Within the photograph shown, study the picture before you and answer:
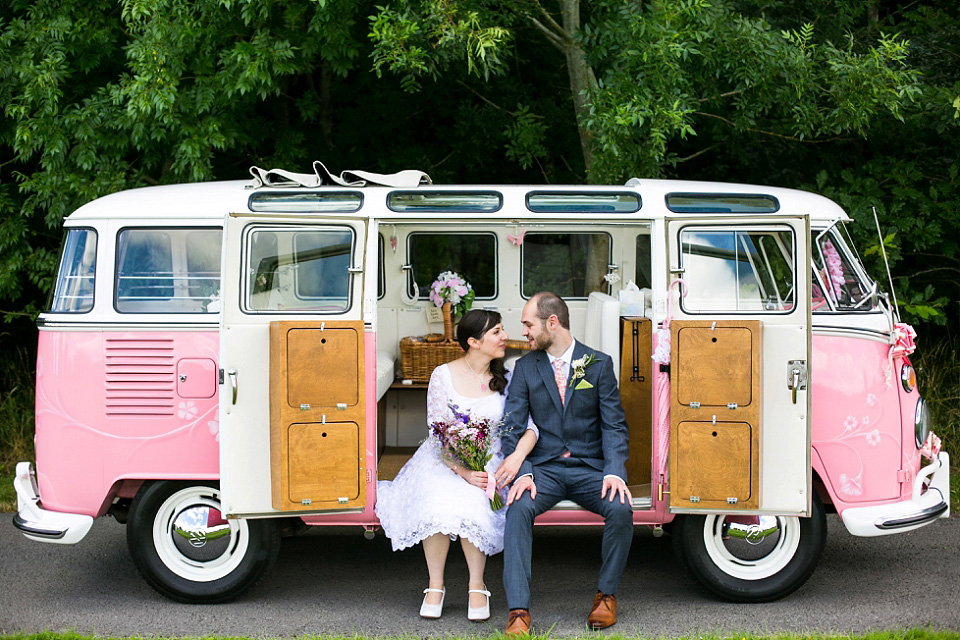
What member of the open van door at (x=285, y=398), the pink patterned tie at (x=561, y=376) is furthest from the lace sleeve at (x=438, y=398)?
the pink patterned tie at (x=561, y=376)

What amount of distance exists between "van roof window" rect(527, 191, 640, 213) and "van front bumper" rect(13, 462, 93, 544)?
301 centimetres

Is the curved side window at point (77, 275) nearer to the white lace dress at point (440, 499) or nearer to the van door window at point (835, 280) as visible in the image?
the white lace dress at point (440, 499)

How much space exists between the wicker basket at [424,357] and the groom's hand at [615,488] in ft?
6.48

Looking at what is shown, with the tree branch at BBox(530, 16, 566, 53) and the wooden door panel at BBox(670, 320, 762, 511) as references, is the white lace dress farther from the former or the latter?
the tree branch at BBox(530, 16, 566, 53)

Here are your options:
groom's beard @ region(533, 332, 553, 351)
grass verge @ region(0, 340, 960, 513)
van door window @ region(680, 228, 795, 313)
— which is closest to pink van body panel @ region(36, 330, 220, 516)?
groom's beard @ region(533, 332, 553, 351)

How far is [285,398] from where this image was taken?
527 cm

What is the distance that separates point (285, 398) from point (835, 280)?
121 inches

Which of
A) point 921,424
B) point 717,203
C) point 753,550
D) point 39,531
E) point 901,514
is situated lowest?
point 753,550

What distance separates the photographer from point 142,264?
575 cm

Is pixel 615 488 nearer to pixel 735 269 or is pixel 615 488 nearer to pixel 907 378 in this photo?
pixel 735 269

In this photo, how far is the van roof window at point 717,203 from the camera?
5.62 metres

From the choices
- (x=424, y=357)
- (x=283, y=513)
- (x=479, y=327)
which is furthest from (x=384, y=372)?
(x=283, y=513)

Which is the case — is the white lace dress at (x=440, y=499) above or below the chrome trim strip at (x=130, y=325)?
below

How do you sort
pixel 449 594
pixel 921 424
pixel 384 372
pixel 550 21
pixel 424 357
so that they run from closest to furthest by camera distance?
pixel 921 424, pixel 449 594, pixel 384 372, pixel 424 357, pixel 550 21
